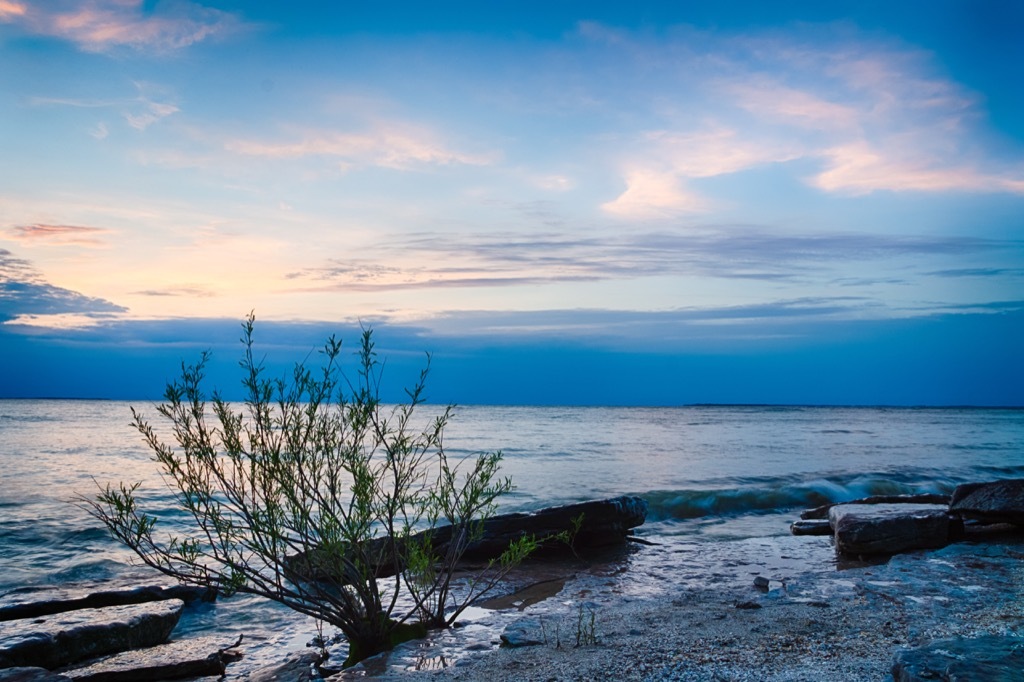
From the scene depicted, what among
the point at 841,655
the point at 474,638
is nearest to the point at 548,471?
the point at 474,638

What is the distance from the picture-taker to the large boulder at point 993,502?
11.7 meters

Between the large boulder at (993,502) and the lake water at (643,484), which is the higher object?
the large boulder at (993,502)

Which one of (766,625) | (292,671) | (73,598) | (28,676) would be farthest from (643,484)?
(28,676)

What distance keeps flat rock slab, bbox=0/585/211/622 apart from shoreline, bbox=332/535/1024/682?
471 cm

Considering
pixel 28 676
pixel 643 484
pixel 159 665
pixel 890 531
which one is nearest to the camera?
pixel 28 676

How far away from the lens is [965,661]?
4598mm

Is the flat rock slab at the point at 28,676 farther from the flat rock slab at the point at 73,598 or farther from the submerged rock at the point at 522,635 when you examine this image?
the submerged rock at the point at 522,635

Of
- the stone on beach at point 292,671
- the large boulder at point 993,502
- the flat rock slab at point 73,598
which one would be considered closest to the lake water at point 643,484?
the flat rock slab at point 73,598

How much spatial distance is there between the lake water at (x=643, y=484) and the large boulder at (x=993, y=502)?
234 centimetres

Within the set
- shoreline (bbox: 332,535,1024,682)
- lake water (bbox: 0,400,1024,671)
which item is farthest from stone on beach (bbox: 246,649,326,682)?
lake water (bbox: 0,400,1024,671)

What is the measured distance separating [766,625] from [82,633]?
292 inches

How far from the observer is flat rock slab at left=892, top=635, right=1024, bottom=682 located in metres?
4.38

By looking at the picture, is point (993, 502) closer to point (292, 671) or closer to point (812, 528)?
point (812, 528)

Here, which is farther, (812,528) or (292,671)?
(812,528)
